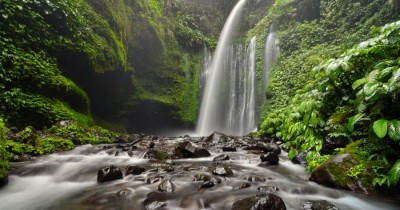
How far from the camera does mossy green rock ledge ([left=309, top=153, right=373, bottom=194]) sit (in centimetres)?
356

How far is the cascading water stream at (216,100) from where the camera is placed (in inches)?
675

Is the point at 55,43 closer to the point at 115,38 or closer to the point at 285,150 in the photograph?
the point at 115,38

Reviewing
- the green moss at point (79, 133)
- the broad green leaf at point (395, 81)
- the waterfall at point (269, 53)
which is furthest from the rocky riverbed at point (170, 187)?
the waterfall at point (269, 53)

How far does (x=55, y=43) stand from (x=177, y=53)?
10.1m

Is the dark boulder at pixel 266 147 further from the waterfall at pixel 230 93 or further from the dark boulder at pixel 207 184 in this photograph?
the waterfall at pixel 230 93

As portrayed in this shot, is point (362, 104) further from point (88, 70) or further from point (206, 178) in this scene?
point (88, 70)

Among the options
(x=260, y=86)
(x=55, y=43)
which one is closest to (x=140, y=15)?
(x=55, y=43)

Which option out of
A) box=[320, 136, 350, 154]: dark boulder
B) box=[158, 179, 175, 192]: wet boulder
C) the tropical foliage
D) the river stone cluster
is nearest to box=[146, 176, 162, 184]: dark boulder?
the river stone cluster

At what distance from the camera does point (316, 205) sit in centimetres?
308

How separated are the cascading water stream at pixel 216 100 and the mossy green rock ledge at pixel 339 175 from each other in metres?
12.2

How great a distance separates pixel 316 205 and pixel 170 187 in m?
1.98

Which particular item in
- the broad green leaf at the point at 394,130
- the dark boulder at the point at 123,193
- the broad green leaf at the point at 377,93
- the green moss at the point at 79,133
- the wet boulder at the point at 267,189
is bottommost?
the dark boulder at the point at 123,193

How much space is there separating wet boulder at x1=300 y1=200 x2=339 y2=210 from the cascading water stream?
508 inches

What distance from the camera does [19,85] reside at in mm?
7875
